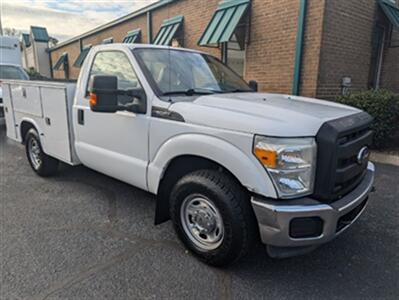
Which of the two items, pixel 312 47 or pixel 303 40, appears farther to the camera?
pixel 303 40

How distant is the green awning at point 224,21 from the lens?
802cm

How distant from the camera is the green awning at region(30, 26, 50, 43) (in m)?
26.0

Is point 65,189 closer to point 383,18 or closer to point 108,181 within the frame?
point 108,181

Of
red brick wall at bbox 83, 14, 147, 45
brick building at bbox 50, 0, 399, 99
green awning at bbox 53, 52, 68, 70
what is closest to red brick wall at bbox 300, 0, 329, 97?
brick building at bbox 50, 0, 399, 99

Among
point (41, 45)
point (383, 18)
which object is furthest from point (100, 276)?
point (41, 45)

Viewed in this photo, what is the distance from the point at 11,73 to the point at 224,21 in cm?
748

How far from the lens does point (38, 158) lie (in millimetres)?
5184

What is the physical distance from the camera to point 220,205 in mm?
2580

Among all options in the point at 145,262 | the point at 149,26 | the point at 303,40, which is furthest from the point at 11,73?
the point at 145,262

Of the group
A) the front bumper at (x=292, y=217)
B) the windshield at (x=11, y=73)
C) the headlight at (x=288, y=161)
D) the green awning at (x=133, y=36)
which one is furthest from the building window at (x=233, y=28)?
the windshield at (x=11, y=73)

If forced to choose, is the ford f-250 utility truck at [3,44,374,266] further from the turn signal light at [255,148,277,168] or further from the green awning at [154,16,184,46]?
the green awning at [154,16,184,46]

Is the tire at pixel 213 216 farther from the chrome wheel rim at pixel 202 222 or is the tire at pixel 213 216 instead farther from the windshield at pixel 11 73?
the windshield at pixel 11 73

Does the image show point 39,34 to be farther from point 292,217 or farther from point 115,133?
point 292,217

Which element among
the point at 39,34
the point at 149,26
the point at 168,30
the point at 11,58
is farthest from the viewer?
the point at 39,34
